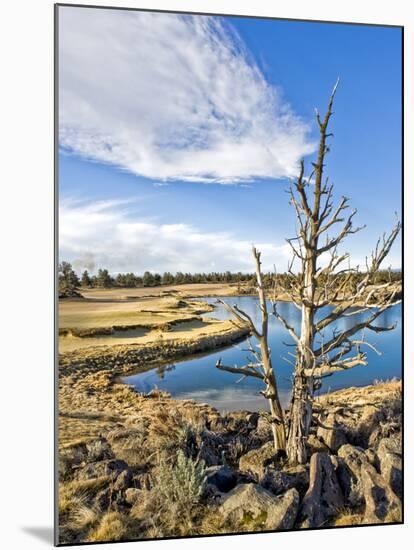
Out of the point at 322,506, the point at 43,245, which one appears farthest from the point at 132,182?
the point at 322,506

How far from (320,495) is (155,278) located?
5.49ft

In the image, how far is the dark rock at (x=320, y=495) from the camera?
415cm

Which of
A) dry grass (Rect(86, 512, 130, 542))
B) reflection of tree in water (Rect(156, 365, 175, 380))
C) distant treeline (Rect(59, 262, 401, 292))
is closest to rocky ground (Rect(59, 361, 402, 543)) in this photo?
dry grass (Rect(86, 512, 130, 542))

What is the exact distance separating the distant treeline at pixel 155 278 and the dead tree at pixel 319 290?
0.08 meters

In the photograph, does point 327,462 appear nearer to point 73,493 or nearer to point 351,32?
point 73,493

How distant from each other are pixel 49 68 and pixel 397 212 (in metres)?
2.39

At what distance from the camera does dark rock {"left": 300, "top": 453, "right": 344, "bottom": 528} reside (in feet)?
13.6

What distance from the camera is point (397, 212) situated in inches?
178

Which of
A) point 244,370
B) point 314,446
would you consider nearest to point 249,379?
point 244,370

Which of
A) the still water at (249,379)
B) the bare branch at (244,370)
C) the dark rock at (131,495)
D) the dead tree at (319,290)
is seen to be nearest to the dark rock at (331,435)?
the dead tree at (319,290)

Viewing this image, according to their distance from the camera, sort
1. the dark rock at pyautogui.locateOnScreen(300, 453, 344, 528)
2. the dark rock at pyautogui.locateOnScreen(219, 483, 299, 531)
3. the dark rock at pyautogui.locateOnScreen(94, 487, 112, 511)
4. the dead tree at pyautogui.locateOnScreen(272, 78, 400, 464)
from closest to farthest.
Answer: the dark rock at pyautogui.locateOnScreen(94, 487, 112, 511), the dark rock at pyautogui.locateOnScreen(219, 483, 299, 531), the dark rock at pyautogui.locateOnScreen(300, 453, 344, 528), the dead tree at pyautogui.locateOnScreen(272, 78, 400, 464)

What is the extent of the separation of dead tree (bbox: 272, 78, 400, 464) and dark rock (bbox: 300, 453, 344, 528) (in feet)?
0.41

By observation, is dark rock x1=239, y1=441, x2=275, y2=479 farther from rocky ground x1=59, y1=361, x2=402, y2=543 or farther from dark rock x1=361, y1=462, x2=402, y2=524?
dark rock x1=361, y1=462, x2=402, y2=524

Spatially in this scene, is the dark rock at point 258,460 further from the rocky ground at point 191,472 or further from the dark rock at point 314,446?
the dark rock at point 314,446
